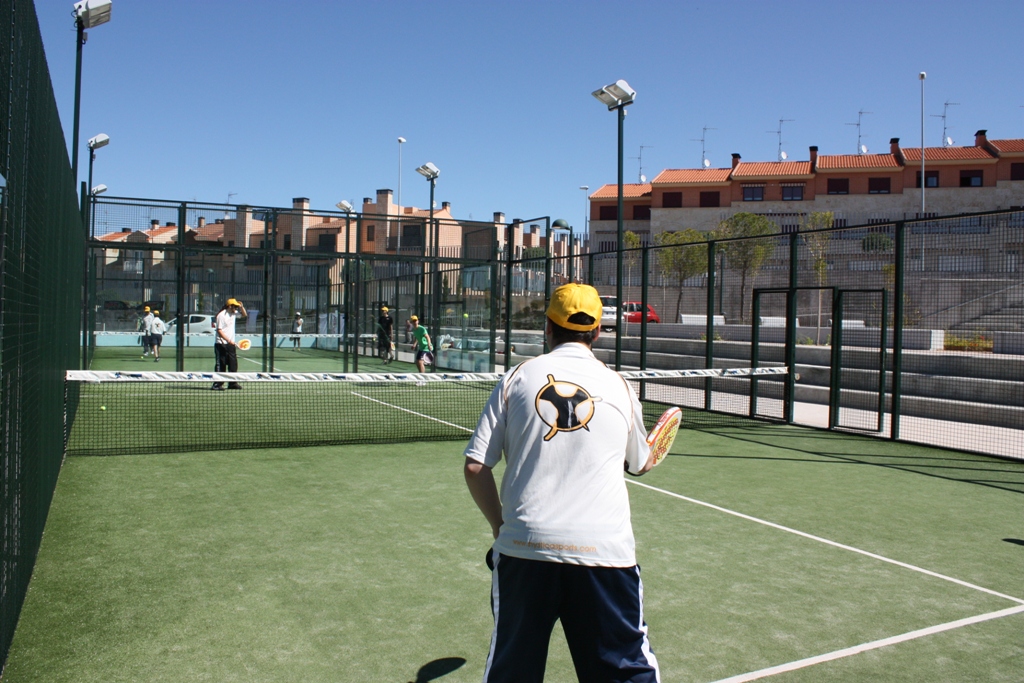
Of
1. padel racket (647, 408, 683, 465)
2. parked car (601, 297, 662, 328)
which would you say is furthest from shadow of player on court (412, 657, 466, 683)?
parked car (601, 297, 662, 328)

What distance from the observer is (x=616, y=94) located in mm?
16281

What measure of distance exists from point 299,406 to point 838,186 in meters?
60.8

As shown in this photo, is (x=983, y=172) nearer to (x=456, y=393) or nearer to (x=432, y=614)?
(x=456, y=393)

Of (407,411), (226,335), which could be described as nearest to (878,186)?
(407,411)

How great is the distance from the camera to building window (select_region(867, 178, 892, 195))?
6600 cm

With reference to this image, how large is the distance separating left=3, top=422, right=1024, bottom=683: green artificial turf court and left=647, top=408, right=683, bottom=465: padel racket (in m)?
1.43

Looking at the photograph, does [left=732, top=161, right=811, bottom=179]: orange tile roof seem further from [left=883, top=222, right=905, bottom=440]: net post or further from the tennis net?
[left=883, top=222, right=905, bottom=440]: net post

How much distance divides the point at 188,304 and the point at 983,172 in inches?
2220

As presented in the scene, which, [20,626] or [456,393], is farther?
[456,393]

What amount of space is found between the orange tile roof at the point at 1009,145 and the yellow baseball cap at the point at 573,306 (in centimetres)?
6953

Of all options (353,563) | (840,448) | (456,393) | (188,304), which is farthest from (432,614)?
(188,304)

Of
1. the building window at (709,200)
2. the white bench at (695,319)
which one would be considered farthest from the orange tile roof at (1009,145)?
the white bench at (695,319)

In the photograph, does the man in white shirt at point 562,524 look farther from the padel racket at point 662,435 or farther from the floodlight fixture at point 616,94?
the floodlight fixture at point 616,94

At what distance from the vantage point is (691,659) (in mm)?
4352
